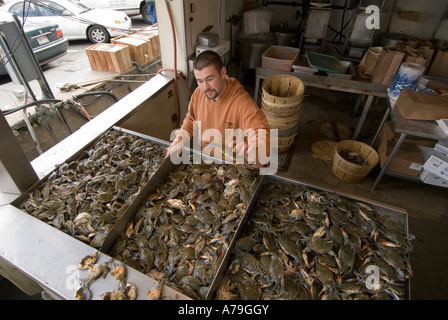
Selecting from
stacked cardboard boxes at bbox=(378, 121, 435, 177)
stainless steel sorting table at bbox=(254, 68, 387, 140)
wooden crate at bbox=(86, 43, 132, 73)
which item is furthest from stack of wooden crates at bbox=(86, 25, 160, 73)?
stacked cardboard boxes at bbox=(378, 121, 435, 177)

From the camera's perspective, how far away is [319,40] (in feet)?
19.9

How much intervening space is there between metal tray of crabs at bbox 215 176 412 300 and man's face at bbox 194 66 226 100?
1.01 m

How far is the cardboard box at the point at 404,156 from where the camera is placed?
3.36 meters

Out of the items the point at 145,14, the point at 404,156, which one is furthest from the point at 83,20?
the point at 404,156

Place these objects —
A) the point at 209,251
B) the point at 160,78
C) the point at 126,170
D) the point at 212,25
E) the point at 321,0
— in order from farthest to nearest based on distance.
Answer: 1. the point at 321,0
2. the point at 212,25
3. the point at 160,78
4. the point at 126,170
5. the point at 209,251

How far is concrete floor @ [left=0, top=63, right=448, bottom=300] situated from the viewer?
105 inches

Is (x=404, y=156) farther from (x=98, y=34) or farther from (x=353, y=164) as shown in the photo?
(x=98, y=34)

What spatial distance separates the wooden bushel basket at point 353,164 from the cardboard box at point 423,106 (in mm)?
783

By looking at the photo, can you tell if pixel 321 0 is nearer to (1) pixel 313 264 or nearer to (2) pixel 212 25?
(2) pixel 212 25

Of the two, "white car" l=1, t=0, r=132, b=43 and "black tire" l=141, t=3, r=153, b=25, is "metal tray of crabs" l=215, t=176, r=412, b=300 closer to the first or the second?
"white car" l=1, t=0, r=132, b=43

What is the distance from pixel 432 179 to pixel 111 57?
5962 mm

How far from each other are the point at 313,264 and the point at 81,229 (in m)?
1.53

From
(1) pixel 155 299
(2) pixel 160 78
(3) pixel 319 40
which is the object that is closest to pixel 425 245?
(1) pixel 155 299
